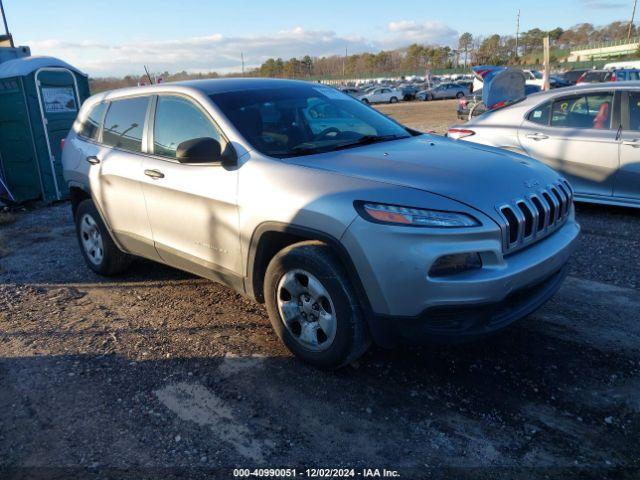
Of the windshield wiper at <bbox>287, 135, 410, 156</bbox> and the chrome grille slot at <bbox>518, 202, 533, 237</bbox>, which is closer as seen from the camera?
the chrome grille slot at <bbox>518, 202, 533, 237</bbox>

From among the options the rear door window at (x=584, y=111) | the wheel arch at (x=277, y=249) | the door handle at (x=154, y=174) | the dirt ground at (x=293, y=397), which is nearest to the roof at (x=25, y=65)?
the dirt ground at (x=293, y=397)

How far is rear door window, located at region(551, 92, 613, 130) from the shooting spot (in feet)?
21.4

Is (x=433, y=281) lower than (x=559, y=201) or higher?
lower

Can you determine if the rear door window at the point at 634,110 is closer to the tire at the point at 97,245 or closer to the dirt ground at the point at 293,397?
the dirt ground at the point at 293,397

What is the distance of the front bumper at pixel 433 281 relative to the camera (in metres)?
2.73

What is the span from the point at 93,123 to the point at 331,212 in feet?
10.5

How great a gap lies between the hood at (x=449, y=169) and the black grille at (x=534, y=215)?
0.05 meters

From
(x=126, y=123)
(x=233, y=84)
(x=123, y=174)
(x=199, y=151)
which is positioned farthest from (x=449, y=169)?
(x=126, y=123)

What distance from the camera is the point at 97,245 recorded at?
5242 mm

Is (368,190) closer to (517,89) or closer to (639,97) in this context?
(639,97)

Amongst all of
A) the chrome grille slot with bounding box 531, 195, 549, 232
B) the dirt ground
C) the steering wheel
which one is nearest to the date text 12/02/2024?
the dirt ground

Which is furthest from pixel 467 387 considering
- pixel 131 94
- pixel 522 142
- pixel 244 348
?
pixel 522 142

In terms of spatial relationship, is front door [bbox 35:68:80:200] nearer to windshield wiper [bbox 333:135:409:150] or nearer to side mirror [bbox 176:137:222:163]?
side mirror [bbox 176:137:222:163]

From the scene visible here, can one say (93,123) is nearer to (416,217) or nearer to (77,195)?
(77,195)
